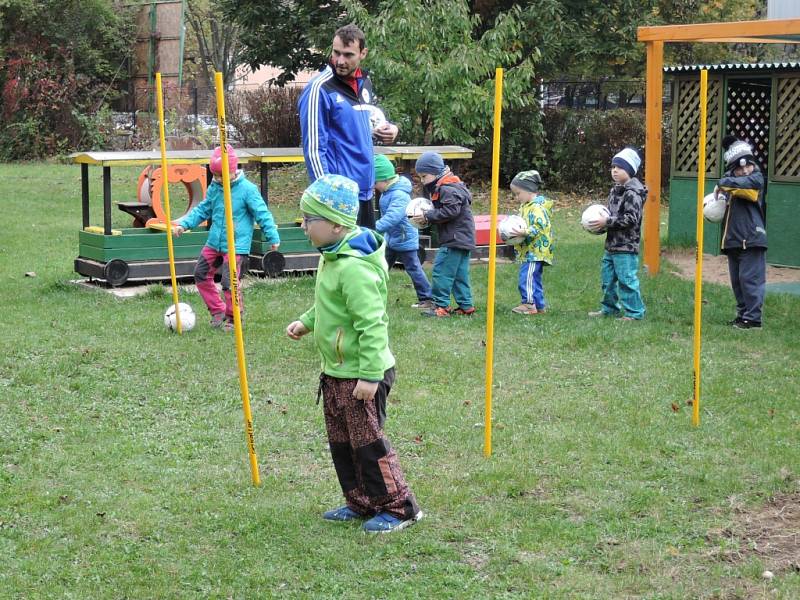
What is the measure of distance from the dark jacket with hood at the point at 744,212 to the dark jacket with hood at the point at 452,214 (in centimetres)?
221

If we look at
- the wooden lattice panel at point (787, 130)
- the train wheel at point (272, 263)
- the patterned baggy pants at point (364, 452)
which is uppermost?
the wooden lattice panel at point (787, 130)

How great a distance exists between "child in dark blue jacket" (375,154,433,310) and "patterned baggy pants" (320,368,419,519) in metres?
4.80

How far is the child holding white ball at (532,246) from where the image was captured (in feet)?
32.8

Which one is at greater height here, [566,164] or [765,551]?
[566,164]

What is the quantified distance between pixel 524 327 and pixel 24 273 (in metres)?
5.94

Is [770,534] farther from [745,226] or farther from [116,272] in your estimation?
[116,272]

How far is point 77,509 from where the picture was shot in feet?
17.0

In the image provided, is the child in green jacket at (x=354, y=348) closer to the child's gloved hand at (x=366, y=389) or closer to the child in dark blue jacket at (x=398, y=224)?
the child's gloved hand at (x=366, y=389)

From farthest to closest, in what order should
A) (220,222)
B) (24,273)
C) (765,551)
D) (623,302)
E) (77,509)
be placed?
(24,273) → (623,302) → (220,222) → (77,509) → (765,551)

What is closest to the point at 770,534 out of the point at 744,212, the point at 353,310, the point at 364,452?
the point at 364,452

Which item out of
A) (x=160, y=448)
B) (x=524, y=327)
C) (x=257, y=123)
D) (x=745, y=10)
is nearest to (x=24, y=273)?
(x=524, y=327)

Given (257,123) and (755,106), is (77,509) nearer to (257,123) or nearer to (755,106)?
(755,106)

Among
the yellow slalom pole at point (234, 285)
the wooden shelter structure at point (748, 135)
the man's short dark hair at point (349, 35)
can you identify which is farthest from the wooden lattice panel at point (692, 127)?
the yellow slalom pole at point (234, 285)

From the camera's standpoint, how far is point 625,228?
9453 mm
